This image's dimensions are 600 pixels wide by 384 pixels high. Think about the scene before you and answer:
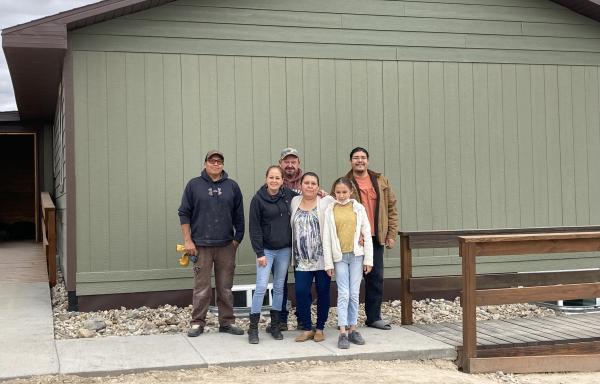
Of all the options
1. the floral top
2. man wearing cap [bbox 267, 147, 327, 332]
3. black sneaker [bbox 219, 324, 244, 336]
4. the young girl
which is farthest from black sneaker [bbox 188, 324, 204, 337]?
the young girl

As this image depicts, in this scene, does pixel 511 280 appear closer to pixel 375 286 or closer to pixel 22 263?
pixel 375 286

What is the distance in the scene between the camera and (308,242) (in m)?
5.68

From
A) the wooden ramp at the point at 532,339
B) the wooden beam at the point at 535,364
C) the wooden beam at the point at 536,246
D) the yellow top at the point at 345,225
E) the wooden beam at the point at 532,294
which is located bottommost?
the wooden beam at the point at 535,364

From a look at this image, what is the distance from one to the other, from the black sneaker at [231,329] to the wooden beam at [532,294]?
6.44 feet

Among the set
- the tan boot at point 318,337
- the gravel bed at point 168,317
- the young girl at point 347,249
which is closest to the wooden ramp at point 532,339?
the gravel bed at point 168,317

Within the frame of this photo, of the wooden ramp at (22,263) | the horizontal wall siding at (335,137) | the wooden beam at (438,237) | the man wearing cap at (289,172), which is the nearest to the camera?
the man wearing cap at (289,172)

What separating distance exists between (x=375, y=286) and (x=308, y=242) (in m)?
0.96

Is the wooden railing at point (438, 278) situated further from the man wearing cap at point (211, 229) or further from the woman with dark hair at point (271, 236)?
the man wearing cap at point (211, 229)

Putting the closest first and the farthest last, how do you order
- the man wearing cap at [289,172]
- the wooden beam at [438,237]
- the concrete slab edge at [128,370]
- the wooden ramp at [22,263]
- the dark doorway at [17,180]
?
1. the concrete slab edge at [128,370]
2. the man wearing cap at [289,172]
3. the wooden beam at [438,237]
4. the wooden ramp at [22,263]
5. the dark doorway at [17,180]

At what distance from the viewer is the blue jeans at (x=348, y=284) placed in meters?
5.59

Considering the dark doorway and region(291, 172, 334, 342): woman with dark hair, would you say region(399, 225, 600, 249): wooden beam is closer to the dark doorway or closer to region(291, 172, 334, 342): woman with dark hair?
region(291, 172, 334, 342): woman with dark hair

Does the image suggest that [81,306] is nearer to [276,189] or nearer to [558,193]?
[276,189]

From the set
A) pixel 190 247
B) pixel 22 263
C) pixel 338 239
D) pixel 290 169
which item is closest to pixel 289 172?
pixel 290 169

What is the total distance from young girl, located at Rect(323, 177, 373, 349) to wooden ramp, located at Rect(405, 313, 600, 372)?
824 millimetres
